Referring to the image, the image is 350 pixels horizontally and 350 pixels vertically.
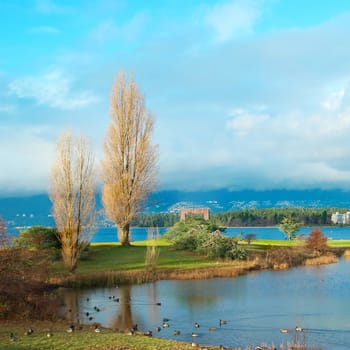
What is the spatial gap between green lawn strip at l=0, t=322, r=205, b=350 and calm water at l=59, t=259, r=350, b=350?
196 cm

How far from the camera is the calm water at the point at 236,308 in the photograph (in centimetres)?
1451

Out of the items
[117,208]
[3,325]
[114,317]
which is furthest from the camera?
[117,208]

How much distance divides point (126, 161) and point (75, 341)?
1096 inches

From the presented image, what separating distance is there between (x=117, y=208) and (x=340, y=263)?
1635 cm

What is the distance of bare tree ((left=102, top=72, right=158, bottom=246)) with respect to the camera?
124 feet

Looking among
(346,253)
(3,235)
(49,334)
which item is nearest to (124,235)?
(346,253)

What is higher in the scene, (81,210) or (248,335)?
(81,210)

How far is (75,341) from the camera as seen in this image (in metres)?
11.7

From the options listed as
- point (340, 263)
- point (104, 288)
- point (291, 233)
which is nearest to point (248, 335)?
point (104, 288)

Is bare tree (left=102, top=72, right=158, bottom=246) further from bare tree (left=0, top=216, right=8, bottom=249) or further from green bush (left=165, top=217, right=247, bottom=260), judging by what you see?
bare tree (left=0, top=216, right=8, bottom=249)

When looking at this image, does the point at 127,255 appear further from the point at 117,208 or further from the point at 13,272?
the point at 13,272

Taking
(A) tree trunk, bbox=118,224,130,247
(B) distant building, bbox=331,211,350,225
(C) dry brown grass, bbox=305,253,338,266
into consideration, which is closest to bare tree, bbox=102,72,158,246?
(A) tree trunk, bbox=118,224,130,247

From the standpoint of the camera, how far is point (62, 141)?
979 inches

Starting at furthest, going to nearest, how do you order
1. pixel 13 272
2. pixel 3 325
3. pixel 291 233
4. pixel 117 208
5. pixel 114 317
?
pixel 291 233 → pixel 117 208 → pixel 114 317 → pixel 13 272 → pixel 3 325
